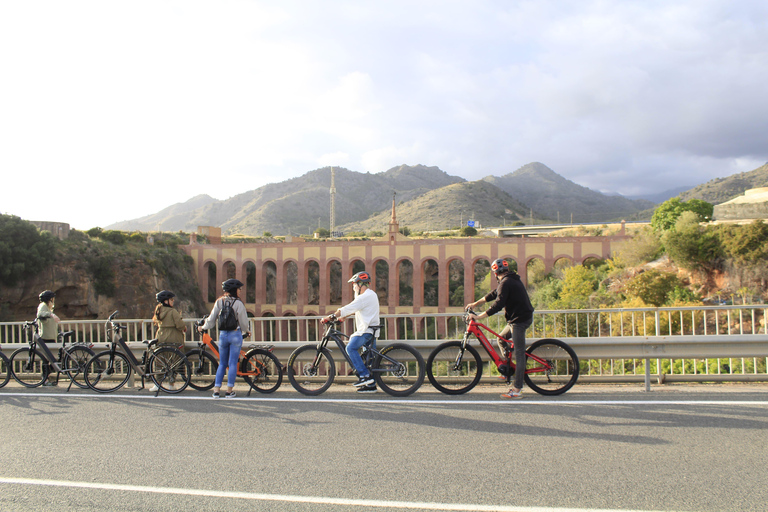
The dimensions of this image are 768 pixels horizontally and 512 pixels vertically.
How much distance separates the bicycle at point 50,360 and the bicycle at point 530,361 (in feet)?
18.9

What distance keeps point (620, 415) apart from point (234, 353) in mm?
5058

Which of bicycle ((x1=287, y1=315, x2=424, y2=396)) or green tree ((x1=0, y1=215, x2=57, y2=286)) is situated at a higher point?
green tree ((x1=0, y1=215, x2=57, y2=286))

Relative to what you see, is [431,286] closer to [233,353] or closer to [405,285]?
[405,285]

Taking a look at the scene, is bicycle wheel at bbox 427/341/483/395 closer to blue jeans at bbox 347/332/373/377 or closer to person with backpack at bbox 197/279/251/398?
blue jeans at bbox 347/332/373/377

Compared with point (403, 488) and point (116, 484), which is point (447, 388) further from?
point (116, 484)

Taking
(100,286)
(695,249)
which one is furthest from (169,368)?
(100,286)

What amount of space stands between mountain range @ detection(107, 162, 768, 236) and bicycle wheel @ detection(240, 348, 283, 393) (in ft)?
248

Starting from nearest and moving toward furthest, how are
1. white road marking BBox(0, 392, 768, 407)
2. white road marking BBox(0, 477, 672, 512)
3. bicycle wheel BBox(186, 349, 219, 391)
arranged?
white road marking BBox(0, 477, 672, 512)
white road marking BBox(0, 392, 768, 407)
bicycle wheel BBox(186, 349, 219, 391)

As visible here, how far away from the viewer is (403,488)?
12.1ft

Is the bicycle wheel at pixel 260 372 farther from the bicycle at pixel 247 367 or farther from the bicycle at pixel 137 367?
the bicycle at pixel 137 367

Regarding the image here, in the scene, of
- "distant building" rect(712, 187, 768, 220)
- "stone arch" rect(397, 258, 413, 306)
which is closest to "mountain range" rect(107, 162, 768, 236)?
"stone arch" rect(397, 258, 413, 306)

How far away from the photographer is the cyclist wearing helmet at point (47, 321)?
8.36m

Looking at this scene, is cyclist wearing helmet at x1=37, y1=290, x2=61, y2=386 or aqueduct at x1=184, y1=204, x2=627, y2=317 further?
aqueduct at x1=184, y1=204, x2=627, y2=317

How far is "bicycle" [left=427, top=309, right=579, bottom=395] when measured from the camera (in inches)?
257
